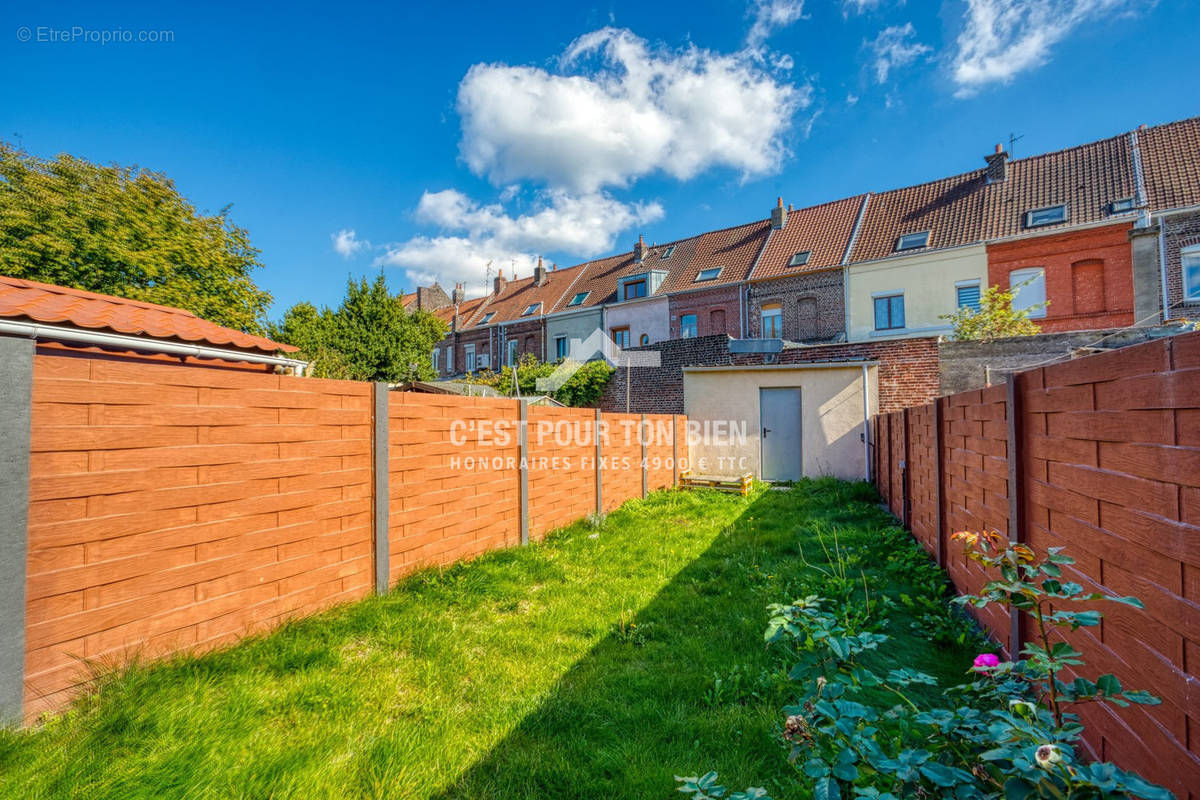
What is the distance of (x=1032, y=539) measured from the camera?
224 centimetres

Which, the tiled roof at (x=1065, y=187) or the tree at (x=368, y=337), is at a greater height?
the tiled roof at (x=1065, y=187)

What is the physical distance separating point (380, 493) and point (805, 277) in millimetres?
18381

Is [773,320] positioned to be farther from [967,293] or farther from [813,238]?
[967,293]

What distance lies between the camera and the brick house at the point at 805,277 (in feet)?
57.8

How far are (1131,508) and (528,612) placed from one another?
11.4 feet

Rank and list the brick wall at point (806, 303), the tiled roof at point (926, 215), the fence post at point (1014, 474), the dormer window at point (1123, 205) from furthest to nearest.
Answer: the brick wall at point (806, 303) → the tiled roof at point (926, 215) → the dormer window at point (1123, 205) → the fence post at point (1014, 474)

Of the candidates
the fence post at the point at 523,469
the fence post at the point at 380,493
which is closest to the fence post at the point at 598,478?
the fence post at the point at 523,469

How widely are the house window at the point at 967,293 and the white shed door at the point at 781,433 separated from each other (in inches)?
336

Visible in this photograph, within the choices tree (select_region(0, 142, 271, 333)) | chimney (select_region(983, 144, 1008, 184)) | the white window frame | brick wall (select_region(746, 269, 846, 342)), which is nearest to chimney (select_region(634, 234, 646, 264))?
brick wall (select_region(746, 269, 846, 342))

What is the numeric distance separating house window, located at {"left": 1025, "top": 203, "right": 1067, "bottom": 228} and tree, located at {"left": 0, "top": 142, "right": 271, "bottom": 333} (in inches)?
1109

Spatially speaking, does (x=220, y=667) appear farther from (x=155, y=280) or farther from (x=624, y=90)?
(x=155, y=280)

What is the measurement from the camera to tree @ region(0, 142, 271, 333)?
13356mm

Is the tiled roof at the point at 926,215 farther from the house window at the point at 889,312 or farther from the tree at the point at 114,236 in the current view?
the tree at the point at 114,236

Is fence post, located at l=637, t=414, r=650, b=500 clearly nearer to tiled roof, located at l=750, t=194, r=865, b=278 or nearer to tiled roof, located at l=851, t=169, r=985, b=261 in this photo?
tiled roof, located at l=750, t=194, r=865, b=278
